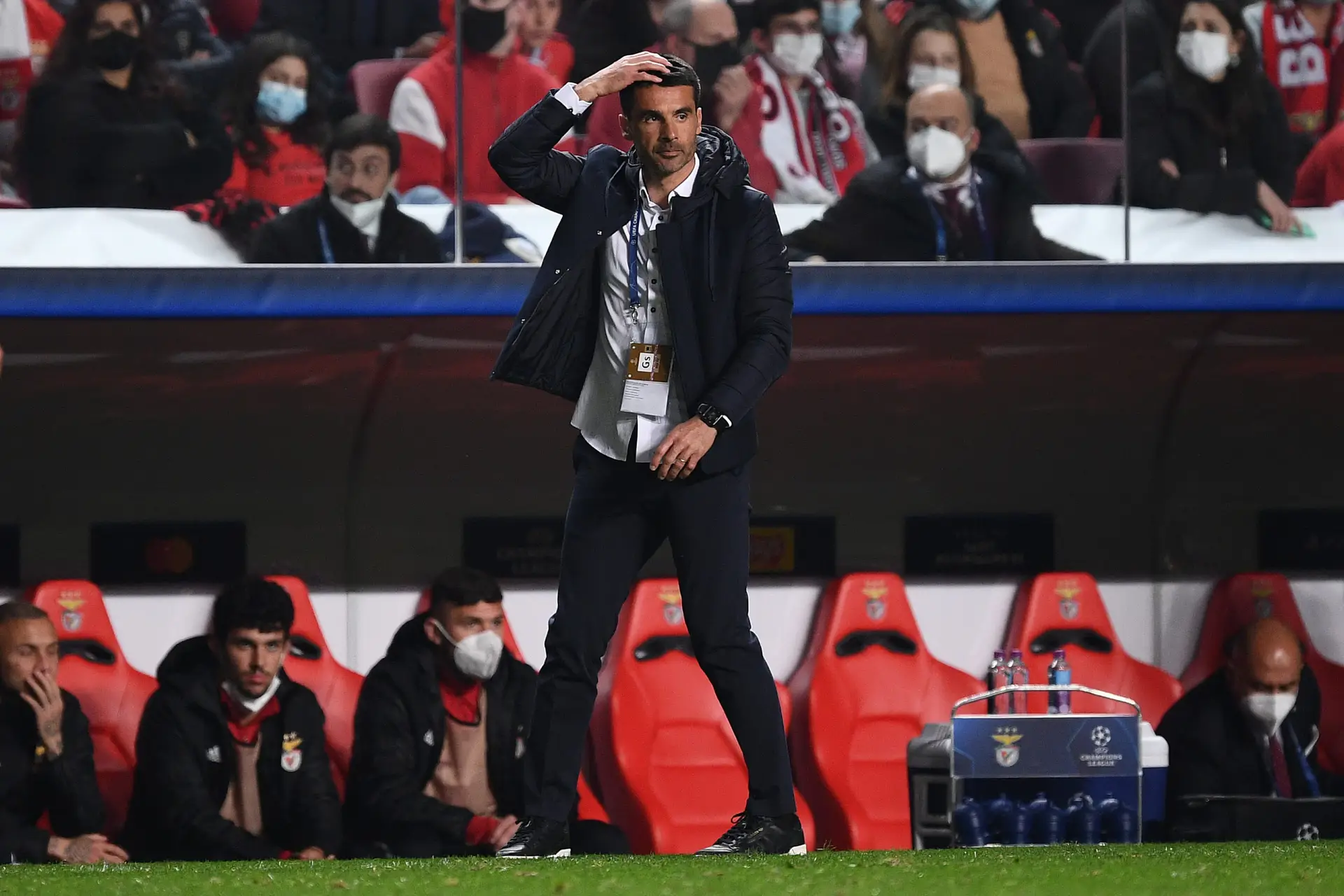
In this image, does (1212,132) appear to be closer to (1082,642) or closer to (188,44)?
(1082,642)

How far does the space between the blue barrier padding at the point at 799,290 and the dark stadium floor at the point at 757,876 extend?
2.38 m

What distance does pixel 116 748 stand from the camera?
19.3 ft

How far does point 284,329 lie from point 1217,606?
10.1ft

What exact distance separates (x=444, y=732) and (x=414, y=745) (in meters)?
0.11

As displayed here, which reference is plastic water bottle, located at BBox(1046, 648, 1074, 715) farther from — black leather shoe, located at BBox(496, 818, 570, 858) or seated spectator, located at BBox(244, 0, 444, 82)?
seated spectator, located at BBox(244, 0, 444, 82)

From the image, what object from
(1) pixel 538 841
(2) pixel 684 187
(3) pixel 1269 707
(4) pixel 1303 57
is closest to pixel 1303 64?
(4) pixel 1303 57

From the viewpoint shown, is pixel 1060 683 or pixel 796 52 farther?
pixel 796 52

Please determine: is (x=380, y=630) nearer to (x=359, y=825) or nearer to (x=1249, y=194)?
(x=359, y=825)

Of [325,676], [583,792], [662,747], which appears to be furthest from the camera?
[325,676]

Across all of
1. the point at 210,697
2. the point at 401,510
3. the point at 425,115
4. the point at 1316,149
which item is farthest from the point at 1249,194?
the point at 210,697

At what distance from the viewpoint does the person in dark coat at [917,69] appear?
17.9 ft

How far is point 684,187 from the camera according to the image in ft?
11.0

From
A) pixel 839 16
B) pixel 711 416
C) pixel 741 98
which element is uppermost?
pixel 839 16

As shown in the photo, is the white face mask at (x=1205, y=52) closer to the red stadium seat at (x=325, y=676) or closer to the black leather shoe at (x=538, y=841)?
the red stadium seat at (x=325, y=676)
